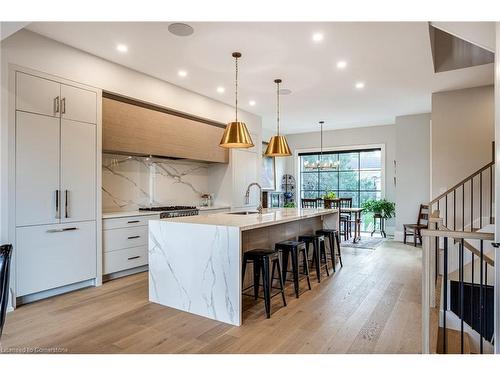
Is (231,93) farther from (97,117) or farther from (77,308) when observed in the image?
(77,308)

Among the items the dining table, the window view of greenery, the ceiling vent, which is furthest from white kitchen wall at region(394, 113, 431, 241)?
the ceiling vent

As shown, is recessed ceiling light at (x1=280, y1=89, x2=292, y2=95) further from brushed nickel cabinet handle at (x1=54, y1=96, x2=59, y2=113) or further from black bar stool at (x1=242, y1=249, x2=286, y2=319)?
brushed nickel cabinet handle at (x1=54, y1=96, x2=59, y2=113)

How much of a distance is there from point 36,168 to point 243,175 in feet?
12.8

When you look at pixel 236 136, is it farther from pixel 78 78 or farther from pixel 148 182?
pixel 148 182

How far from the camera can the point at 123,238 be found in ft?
14.3

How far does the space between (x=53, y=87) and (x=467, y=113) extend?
6.11 meters

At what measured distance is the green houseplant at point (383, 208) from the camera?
7948 mm

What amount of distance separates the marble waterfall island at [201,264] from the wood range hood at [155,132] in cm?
160

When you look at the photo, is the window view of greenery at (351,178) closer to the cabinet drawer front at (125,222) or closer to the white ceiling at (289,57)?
the white ceiling at (289,57)

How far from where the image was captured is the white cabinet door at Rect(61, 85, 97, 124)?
370 cm

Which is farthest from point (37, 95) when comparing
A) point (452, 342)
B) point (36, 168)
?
point (452, 342)

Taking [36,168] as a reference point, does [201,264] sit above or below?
below

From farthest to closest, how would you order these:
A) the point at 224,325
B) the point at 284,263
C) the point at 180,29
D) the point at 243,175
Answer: the point at 243,175 < the point at 284,263 < the point at 180,29 < the point at 224,325
